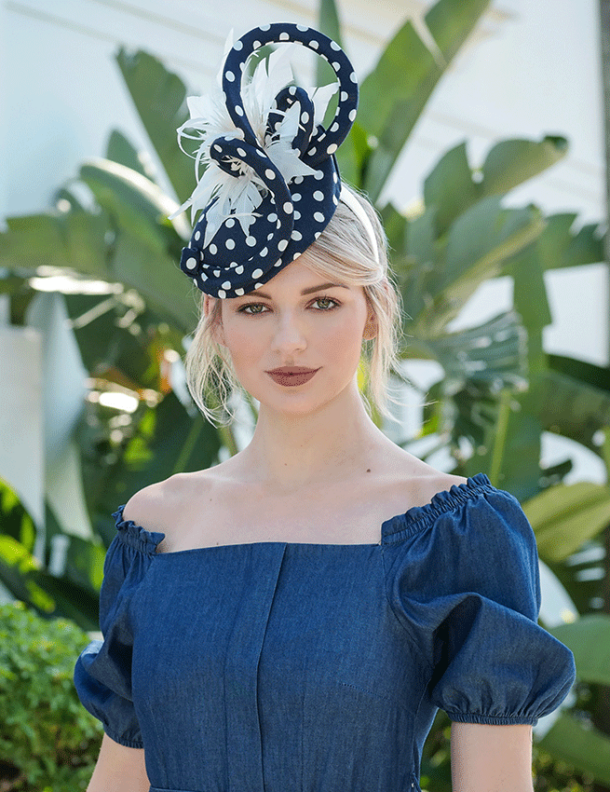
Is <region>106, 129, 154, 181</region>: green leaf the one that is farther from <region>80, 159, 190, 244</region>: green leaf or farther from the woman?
the woman

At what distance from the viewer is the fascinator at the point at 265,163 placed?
60.4 inches

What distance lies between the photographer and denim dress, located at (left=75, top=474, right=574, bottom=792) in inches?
56.1

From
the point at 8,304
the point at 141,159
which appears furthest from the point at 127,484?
the point at 141,159

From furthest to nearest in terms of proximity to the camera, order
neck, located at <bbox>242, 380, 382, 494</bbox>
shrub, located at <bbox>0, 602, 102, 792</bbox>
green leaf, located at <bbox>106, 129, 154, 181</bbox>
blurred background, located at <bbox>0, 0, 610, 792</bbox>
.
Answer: green leaf, located at <bbox>106, 129, 154, 181</bbox>, blurred background, located at <bbox>0, 0, 610, 792</bbox>, shrub, located at <bbox>0, 602, 102, 792</bbox>, neck, located at <bbox>242, 380, 382, 494</bbox>

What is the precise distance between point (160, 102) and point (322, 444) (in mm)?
2753

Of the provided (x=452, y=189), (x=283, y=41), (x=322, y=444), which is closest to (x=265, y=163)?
(x=283, y=41)

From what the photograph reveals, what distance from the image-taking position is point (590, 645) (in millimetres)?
3586

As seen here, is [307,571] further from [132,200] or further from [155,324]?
[155,324]

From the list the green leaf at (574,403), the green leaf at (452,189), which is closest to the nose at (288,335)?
the green leaf at (452,189)

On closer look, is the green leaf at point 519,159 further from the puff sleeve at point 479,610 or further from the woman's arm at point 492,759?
the woman's arm at point 492,759

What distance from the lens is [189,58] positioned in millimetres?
5219

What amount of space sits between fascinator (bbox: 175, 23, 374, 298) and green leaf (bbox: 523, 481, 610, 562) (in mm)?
2387

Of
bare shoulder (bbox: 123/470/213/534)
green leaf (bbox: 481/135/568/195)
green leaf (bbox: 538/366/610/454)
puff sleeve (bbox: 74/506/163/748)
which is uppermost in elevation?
green leaf (bbox: 481/135/568/195)

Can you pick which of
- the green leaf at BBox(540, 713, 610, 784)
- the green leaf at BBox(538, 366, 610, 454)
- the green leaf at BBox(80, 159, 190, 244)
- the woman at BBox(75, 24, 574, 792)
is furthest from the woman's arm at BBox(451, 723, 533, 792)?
the green leaf at BBox(538, 366, 610, 454)
